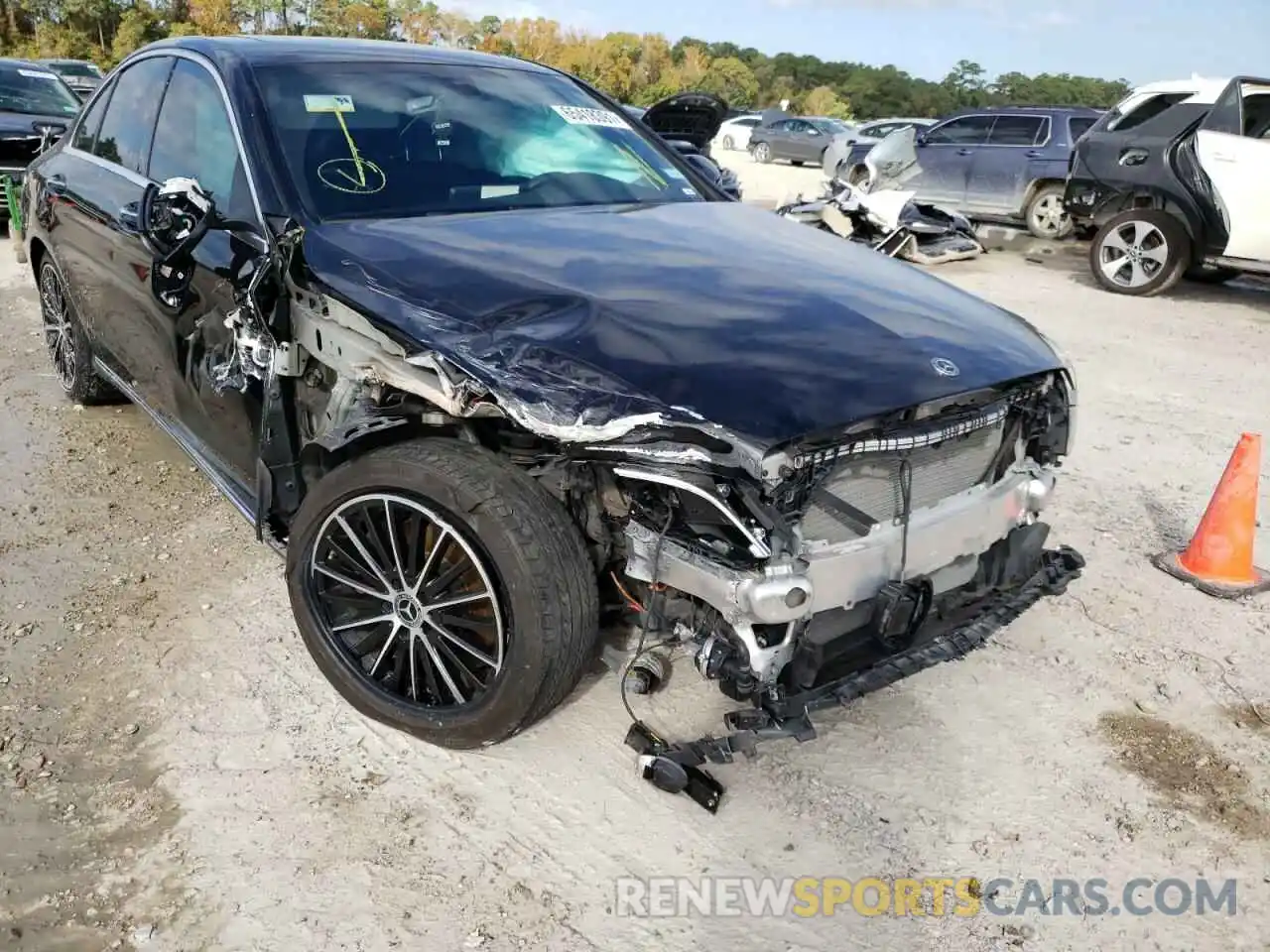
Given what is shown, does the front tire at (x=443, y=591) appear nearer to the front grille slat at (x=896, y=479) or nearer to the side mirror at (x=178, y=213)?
the front grille slat at (x=896, y=479)

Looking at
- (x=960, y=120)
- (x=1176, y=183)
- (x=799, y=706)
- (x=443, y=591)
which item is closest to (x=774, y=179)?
(x=960, y=120)

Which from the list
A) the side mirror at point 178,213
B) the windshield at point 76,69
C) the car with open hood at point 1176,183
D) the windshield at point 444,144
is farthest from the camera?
the windshield at point 76,69

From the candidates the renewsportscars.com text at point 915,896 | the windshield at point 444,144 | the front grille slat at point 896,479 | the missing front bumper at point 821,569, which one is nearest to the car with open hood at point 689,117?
the windshield at point 444,144

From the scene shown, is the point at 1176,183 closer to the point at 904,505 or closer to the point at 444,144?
the point at 444,144

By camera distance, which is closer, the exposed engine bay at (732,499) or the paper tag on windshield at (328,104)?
the exposed engine bay at (732,499)

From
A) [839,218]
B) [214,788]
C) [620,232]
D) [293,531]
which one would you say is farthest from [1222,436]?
[839,218]

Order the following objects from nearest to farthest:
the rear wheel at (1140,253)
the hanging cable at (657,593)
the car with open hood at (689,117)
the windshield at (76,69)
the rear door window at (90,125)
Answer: the hanging cable at (657,593), the rear door window at (90,125), the car with open hood at (689,117), the rear wheel at (1140,253), the windshield at (76,69)

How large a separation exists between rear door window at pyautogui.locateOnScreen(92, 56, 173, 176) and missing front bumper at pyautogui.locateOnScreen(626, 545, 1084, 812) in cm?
302

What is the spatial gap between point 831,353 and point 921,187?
1193 cm

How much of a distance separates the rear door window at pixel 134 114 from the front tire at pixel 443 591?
2002 millimetres

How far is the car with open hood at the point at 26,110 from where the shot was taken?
9906 mm

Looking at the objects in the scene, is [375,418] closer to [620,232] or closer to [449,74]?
[620,232]

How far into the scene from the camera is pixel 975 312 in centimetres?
297

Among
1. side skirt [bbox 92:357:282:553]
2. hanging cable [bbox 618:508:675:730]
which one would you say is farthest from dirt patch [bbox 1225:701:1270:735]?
side skirt [bbox 92:357:282:553]
